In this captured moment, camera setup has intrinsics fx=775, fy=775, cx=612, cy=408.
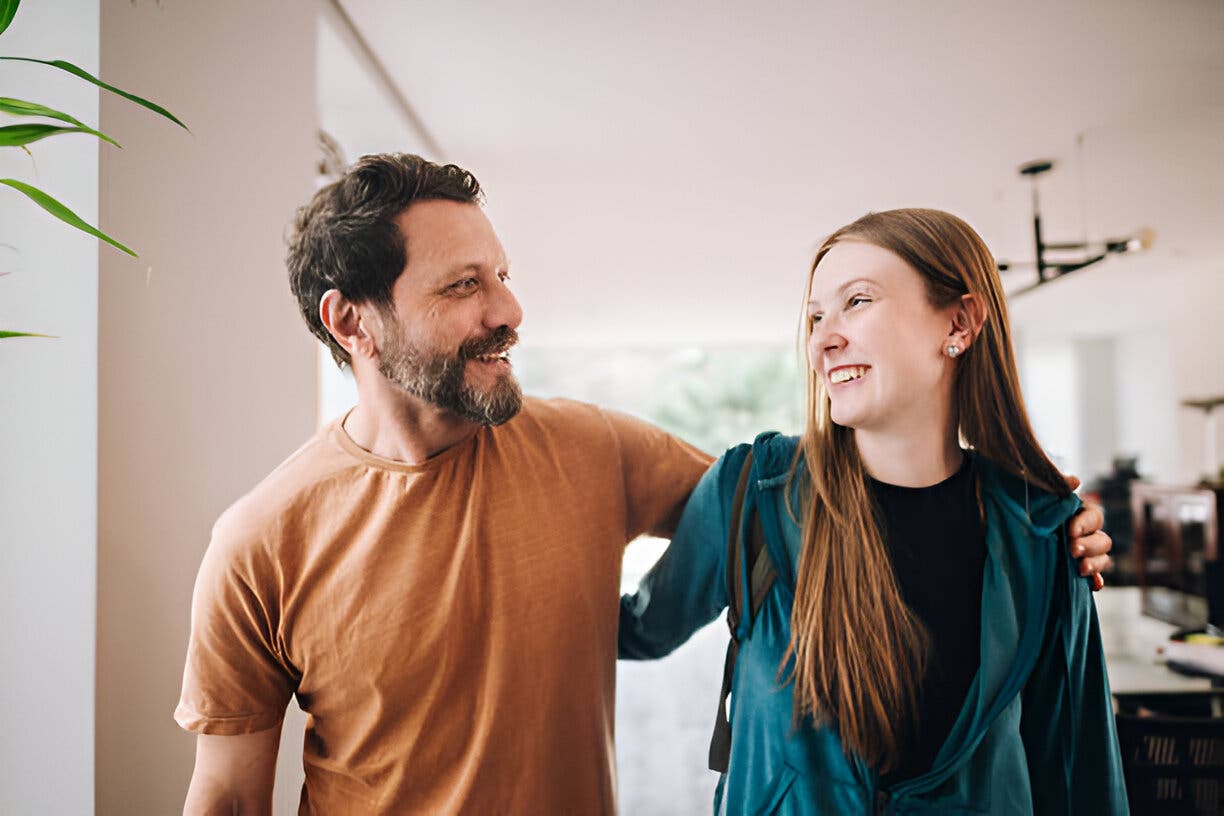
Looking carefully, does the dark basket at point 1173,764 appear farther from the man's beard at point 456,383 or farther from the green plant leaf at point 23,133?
the green plant leaf at point 23,133

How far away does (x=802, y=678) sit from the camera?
3.52 ft

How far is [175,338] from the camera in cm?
152

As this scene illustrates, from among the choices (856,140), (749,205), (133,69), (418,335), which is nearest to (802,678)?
(418,335)

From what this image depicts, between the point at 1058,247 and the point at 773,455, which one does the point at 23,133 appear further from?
the point at 1058,247

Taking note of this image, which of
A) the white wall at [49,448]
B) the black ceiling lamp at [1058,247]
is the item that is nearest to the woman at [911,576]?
the white wall at [49,448]

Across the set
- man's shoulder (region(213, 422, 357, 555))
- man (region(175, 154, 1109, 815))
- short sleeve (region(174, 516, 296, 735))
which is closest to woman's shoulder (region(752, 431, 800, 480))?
man (region(175, 154, 1109, 815))

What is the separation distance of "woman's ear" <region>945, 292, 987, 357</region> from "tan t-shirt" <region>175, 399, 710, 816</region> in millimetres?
634

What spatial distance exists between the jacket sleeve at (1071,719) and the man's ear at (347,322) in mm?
1091

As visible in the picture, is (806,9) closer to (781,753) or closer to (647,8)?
(647,8)

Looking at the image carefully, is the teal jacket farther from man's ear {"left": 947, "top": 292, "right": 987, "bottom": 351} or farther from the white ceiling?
the white ceiling

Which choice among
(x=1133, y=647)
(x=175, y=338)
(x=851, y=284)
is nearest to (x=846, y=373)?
(x=851, y=284)

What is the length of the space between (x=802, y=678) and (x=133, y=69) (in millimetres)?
1562

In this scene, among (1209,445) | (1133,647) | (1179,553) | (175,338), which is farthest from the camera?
(1209,445)

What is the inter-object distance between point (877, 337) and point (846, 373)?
0.07m
